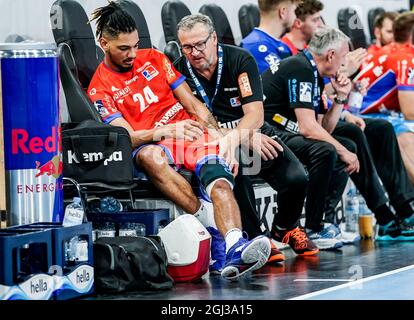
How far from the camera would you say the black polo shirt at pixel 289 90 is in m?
6.77

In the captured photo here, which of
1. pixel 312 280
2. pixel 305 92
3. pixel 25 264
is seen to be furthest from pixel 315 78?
pixel 25 264

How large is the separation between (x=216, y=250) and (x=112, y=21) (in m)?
1.36

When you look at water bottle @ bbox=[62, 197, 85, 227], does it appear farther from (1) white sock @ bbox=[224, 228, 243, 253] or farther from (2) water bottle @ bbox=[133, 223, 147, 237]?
(1) white sock @ bbox=[224, 228, 243, 253]

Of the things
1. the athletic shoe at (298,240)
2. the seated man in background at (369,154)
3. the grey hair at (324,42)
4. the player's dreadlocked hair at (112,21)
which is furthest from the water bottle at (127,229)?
the grey hair at (324,42)

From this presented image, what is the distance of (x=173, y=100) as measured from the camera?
610cm

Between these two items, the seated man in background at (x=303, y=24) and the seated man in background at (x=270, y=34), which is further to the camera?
the seated man in background at (x=303, y=24)

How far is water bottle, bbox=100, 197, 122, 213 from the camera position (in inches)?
217

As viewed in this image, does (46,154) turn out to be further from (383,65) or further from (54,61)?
(383,65)

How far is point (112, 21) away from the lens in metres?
5.86

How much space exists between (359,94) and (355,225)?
3.67ft

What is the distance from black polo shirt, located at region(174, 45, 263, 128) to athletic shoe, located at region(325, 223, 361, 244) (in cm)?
107

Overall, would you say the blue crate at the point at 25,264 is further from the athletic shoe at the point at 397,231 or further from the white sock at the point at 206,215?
the athletic shoe at the point at 397,231

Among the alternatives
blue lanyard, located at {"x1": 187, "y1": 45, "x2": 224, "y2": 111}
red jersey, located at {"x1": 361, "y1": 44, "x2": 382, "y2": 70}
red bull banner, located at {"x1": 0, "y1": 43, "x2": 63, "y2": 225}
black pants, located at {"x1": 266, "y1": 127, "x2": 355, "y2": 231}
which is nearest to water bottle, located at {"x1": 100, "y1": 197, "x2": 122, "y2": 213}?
red bull banner, located at {"x1": 0, "y1": 43, "x2": 63, "y2": 225}

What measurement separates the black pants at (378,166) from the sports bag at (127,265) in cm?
223
